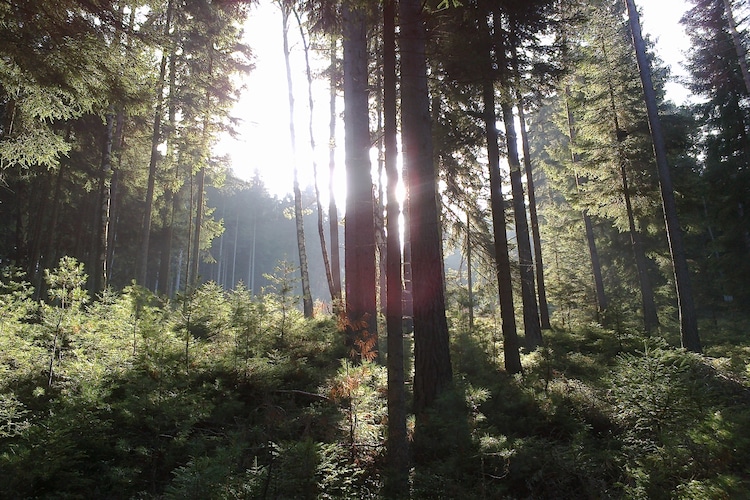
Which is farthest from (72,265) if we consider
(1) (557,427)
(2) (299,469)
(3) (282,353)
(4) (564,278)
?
(4) (564,278)

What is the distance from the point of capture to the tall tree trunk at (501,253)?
895cm

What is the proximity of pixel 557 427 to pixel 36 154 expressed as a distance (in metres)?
9.96

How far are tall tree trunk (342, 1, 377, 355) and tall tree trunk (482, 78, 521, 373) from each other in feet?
9.94

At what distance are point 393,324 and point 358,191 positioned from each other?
6.02 m

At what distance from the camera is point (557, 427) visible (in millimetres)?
5859

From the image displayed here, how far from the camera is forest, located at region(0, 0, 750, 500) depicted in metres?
4.25

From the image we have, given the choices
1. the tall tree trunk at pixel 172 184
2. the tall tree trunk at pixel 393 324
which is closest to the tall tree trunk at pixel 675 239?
the tall tree trunk at pixel 393 324

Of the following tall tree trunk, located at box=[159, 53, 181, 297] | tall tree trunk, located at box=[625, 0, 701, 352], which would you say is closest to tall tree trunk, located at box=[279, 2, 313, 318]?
tall tree trunk, located at box=[159, 53, 181, 297]

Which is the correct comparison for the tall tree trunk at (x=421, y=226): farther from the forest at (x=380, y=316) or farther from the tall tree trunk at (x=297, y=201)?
the tall tree trunk at (x=297, y=201)

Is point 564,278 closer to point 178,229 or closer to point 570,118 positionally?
point 570,118

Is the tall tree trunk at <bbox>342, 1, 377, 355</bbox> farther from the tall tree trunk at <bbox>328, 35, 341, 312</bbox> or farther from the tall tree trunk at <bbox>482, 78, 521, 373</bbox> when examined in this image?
the tall tree trunk at <bbox>328, 35, 341, 312</bbox>

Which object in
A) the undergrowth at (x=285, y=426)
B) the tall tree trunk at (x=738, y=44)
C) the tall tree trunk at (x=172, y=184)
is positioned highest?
the tall tree trunk at (x=738, y=44)

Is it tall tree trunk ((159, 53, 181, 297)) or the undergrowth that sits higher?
tall tree trunk ((159, 53, 181, 297))

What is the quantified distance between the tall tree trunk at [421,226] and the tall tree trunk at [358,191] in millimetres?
3580
